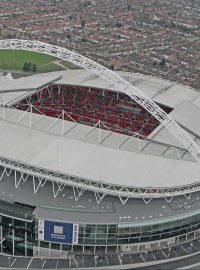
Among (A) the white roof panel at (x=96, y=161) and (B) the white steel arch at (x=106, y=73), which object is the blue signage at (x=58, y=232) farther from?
(B) the white steel arch at (x=106, y=73)

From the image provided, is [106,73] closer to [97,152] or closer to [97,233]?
[97,152]

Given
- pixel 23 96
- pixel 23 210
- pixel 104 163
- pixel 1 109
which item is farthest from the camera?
pixel 23 96

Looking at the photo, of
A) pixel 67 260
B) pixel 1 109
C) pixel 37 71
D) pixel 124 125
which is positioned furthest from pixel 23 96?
pixel 37 71

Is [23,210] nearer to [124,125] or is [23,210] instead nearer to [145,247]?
[145,247]

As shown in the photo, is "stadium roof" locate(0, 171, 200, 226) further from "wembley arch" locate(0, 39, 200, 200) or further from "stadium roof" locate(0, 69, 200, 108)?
"stadium roof" locate(0, 69, 200, 108)

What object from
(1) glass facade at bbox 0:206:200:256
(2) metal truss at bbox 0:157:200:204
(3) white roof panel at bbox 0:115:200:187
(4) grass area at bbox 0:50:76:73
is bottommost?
(4) grass area at bbox 0:50:76:73

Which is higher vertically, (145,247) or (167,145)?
(167,145)

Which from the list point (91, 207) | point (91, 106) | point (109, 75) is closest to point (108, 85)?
point (91, 106)

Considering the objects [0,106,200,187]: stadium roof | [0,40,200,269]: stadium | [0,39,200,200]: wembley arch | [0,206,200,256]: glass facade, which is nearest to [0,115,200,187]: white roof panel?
[0,106,200,187]: stadium roof
